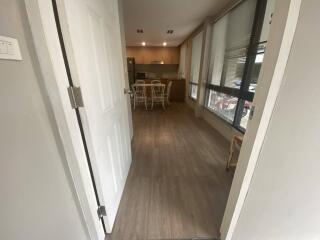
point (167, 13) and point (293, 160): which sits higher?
point (167, 13)

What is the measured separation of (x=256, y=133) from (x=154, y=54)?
7152 mm

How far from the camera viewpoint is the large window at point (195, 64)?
4.58m

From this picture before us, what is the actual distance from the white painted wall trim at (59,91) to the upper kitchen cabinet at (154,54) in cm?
699

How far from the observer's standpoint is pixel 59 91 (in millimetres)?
683

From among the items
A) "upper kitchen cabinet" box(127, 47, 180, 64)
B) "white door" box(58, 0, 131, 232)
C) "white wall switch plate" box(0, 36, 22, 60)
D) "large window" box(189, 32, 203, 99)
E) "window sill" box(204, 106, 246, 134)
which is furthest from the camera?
"upper kitchen cabinet" box(127, 47, 180, 64)

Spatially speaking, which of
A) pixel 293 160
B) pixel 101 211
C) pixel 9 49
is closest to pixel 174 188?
pixel 101 211

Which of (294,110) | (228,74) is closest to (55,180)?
(294,110)

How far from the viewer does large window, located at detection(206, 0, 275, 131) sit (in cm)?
212

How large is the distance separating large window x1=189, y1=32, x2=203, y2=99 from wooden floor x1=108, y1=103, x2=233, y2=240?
252 cm

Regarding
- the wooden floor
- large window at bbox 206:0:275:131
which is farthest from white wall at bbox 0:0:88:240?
large window at bbox 206:0:275:131

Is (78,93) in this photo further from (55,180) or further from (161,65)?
(161,65)

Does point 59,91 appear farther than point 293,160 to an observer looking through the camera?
No

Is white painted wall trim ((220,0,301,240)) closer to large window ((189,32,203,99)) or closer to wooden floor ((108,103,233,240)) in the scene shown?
wooden floor ((108,103,233,240))

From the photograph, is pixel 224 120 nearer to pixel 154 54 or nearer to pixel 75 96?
pixel 75 96
